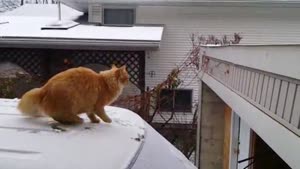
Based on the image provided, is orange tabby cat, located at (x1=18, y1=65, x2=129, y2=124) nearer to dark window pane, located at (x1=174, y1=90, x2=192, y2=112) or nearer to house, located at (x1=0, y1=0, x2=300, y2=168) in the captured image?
house, located at (x1=0, y1=0, x2=300, y2=168)

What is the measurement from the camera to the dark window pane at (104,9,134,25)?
10219mm

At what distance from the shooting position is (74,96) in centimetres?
190

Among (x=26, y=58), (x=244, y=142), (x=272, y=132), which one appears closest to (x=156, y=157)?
(x=272, y=132)

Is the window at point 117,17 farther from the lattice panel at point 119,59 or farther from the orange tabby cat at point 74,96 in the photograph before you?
the orange tabby cat at point 74,96

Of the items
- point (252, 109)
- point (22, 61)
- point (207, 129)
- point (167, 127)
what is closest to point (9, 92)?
point (22, 61)

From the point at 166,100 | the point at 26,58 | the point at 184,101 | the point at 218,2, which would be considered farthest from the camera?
the point at 184,101

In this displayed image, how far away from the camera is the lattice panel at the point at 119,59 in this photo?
9.31 metres

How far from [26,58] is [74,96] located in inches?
320

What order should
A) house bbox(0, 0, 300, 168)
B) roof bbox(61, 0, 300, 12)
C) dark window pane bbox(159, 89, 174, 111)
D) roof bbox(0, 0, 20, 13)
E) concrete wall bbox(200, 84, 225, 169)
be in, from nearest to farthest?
concrete wall bbox(200, 84, 225, 169) < dark window pane bbox(159, 89, 174, 111) < house bbox(0, 0, 300, 168) < roof bbox(61, 0, 300, 12) < roof bbox(0, 0, 20, 13)

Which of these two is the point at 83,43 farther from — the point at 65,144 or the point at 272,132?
the point at 65,144

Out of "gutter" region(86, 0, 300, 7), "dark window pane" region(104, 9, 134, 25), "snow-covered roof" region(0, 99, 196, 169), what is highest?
"gutter" region(86, 0, 300, 7)

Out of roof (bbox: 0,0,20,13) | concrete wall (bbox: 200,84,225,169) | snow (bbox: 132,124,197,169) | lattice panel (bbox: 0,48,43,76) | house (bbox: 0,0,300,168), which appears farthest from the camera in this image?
roof (bbox: 0,0,20,13)

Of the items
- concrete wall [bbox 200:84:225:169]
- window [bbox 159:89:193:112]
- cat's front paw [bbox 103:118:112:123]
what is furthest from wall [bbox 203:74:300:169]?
window [bbox 159:89:193:112]

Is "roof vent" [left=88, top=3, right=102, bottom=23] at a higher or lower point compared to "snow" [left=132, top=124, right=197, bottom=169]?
higher
